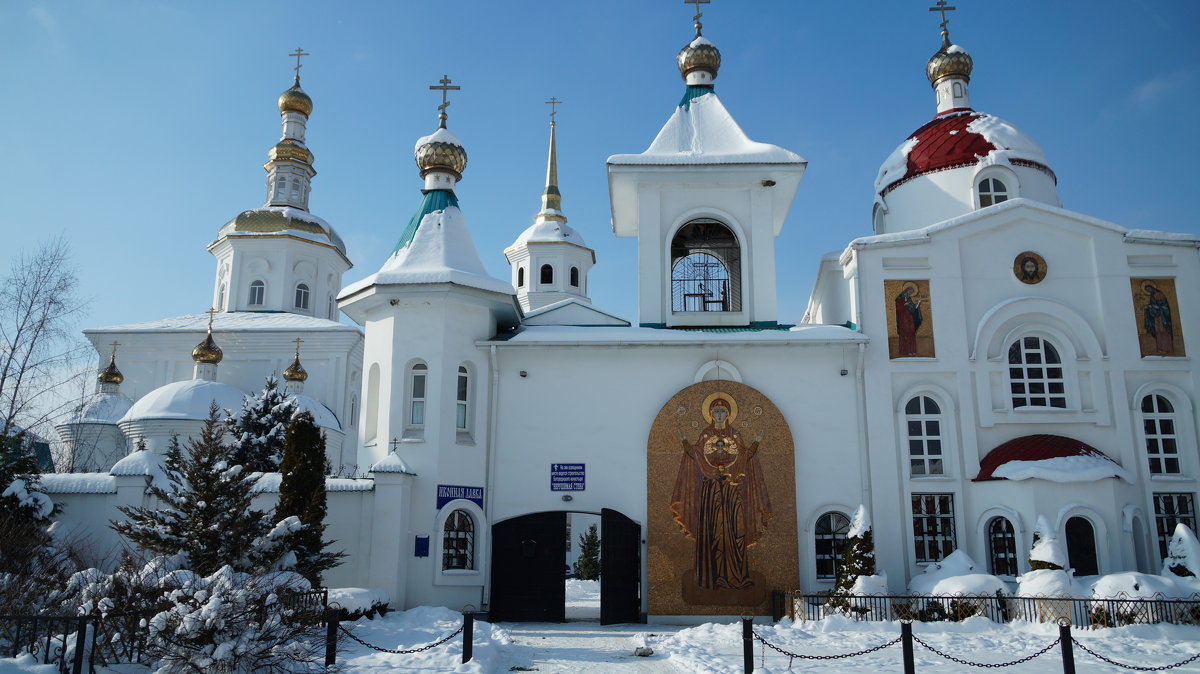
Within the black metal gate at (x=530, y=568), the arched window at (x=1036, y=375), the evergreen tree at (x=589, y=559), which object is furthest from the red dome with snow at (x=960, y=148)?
the evergreen tree at (x=589, y=559)

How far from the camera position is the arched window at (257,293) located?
32094mm

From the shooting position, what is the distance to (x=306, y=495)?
44.0ft

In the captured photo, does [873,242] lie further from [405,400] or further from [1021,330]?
[405,400]

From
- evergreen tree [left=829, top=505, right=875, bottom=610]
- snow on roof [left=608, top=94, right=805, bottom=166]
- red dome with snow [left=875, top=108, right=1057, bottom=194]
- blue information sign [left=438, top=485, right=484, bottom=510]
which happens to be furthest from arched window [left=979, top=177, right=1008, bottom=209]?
blue information sign [left=438, top=485, right=484, bottom=510]

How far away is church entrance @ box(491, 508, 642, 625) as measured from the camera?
15.1 metres

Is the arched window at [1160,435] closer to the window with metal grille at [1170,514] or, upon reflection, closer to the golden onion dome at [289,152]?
the window with metal grille at [1170,514]

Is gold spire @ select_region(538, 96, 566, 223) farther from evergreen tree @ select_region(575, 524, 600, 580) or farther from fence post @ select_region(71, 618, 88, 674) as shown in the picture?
fence post @ select_region(71, 618, 88, 674)

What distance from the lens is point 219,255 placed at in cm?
3325

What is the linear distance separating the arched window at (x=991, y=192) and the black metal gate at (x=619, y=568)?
10422 mm

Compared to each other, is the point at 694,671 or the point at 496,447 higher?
the point at 496,447

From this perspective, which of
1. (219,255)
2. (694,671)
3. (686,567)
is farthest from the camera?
(219,255)

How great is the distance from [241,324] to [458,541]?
17592 millimetres

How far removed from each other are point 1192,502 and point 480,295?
520 inches

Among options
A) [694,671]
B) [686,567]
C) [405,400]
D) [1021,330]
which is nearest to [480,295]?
[405,400]
